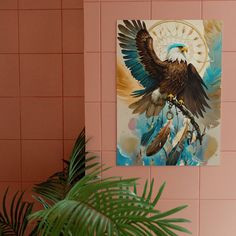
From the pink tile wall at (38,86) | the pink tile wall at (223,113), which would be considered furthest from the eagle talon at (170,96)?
the pink tile wall at (38,86)

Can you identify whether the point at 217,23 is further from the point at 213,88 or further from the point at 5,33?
the point at 5,33

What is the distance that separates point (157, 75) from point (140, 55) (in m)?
0.11

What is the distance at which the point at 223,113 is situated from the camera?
1308 millimetres

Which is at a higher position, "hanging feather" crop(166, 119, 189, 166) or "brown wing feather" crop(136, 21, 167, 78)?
"brown wing feather" crop(136, 21, 167, 78)

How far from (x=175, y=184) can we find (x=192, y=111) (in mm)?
327

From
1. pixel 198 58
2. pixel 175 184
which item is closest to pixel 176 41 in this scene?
pixel 198 58

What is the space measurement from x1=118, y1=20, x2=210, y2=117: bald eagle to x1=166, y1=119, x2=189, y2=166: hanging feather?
82 mm

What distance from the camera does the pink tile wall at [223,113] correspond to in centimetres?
127

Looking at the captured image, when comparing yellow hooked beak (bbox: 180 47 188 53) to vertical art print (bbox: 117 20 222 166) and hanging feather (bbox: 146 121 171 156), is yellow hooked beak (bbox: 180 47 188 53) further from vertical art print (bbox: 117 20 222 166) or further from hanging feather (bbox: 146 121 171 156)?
hanging feather (bbox: 146 121 171 156)

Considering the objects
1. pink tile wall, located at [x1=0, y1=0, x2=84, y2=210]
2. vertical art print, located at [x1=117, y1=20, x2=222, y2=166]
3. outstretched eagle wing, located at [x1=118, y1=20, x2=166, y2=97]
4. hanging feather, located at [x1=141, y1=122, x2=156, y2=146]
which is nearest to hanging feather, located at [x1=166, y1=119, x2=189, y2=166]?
vertical art print, located at [x1=117, y1=20, x2=222, y2=166]

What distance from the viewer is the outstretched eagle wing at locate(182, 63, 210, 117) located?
1286 millimetres

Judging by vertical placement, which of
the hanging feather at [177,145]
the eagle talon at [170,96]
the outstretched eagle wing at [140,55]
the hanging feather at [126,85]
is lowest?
the hanging feather at [177,145]

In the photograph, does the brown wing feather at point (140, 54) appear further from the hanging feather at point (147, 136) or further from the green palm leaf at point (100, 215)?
the green palm leaf at point (100, 215)

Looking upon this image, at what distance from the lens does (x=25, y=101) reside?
5.36ft
